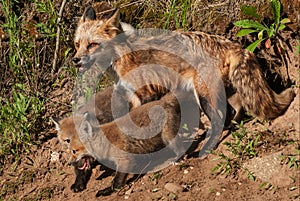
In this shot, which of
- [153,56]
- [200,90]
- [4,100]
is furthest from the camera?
[4,100]

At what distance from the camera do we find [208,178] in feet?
20.9

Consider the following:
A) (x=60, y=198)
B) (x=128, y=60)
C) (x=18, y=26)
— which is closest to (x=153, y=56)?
(x=128, y=60)

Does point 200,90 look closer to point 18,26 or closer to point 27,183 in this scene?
point 27,183

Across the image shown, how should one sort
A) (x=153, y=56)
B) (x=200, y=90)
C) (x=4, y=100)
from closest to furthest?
(x=200, y=90)
(x=153, y=56)
(x=4, y=100)

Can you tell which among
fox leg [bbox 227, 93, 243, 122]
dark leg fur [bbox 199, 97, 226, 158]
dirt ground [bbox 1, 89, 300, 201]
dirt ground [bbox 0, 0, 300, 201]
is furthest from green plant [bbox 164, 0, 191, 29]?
dirt ground [bbox 1, 89, 300, 201]

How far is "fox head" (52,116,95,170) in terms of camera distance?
693 centimetres

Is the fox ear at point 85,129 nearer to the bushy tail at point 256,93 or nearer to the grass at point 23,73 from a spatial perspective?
the grass at point 23,73

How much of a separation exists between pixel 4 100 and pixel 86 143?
2229mm

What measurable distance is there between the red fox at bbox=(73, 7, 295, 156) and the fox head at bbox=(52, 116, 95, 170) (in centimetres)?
82

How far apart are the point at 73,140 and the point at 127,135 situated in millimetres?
704

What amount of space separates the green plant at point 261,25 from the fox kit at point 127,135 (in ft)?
3.63

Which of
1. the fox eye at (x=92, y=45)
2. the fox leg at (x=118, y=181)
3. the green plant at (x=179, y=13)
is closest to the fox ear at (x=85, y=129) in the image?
the fox leg at (x=118, y=181)

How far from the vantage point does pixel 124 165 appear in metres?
6.92

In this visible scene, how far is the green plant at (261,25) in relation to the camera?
22.7ft
